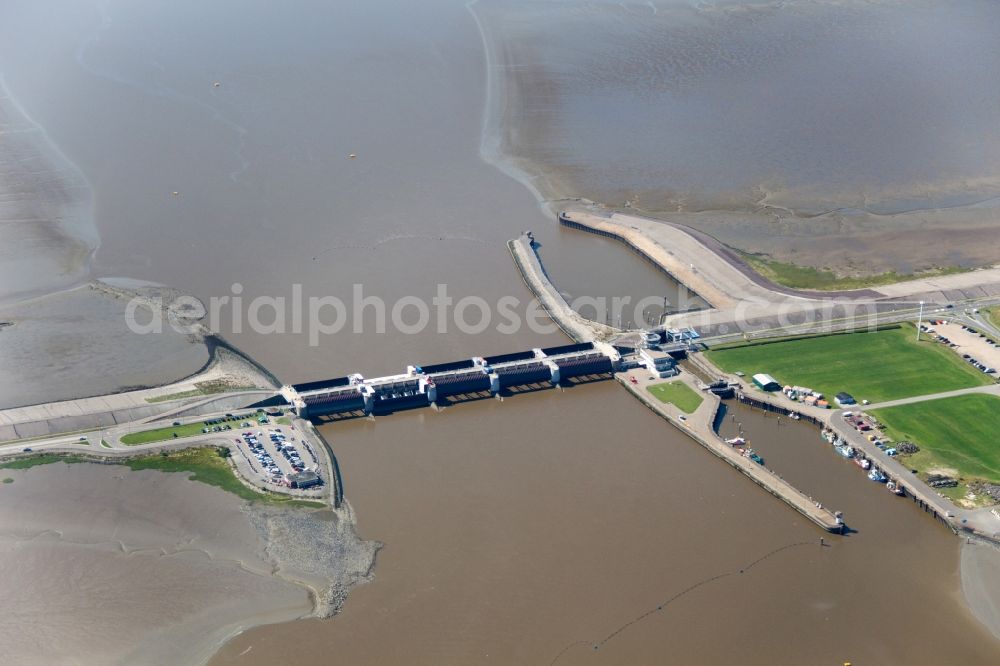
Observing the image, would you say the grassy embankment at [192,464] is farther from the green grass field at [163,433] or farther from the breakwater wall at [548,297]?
the breakwater wall at [548,297]

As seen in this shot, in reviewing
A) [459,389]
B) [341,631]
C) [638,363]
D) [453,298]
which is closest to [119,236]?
[453,298]

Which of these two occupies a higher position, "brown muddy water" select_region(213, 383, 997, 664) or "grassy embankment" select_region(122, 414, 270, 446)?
"grassy embankment" select_region(122, 414, 270, 446)

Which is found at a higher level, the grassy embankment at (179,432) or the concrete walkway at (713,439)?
the grassy embankment at (179,432)

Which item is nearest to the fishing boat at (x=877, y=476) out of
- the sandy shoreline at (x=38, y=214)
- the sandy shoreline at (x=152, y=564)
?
the sandy shoreline at (x=152, y=564)

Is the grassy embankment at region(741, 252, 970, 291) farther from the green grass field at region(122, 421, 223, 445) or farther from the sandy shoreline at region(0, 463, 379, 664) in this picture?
the green grass field at region(122, 421, 223, 445)

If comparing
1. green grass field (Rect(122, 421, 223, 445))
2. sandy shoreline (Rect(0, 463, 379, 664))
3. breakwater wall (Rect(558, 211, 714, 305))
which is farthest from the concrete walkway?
green grass field (Rect(122, 421, 223, 445))

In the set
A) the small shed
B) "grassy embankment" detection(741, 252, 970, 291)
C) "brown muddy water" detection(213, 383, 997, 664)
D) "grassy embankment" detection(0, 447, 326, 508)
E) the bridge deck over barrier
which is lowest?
"brown muddy water" detection(213, 383, 997, 664)
